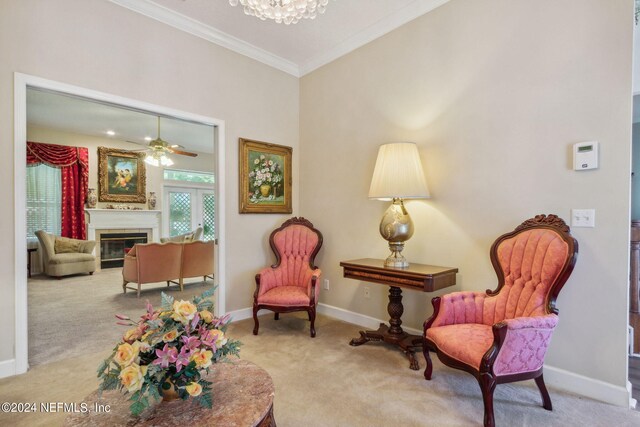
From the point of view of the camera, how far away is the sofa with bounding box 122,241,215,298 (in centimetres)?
488

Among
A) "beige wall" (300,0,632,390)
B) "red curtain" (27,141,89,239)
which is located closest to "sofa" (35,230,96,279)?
"red curtain" (27,141,89,239)

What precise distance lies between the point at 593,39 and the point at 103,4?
3.76 metres

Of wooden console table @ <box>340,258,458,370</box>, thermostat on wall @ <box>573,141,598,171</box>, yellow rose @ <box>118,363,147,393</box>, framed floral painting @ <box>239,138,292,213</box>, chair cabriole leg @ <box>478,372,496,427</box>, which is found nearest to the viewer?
yellow rose @ <box>118,363,147,393</box>

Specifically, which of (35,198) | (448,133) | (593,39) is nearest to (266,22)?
(448,133)

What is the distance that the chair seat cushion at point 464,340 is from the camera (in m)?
1.86

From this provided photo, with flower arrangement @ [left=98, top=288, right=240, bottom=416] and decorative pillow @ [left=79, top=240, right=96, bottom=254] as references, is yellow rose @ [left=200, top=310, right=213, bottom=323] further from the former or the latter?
decorative pillow @ [left=79, top=240, right=96, bottom=254]

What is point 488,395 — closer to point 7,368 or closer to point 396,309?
point 396,309

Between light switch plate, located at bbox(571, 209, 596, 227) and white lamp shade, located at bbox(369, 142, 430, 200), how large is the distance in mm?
992

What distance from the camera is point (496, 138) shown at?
2.54 meters

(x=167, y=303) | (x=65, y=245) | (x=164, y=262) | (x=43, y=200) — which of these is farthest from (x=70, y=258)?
(x=167, y=303)

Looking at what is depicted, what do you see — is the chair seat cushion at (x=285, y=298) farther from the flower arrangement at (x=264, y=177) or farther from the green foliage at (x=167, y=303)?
the green foliage at (x=167, y=303)

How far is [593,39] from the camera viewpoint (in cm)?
212

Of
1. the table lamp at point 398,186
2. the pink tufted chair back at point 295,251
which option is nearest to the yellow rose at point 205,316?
the table lamp at point 398,186

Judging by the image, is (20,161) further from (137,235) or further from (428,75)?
(137,235)
